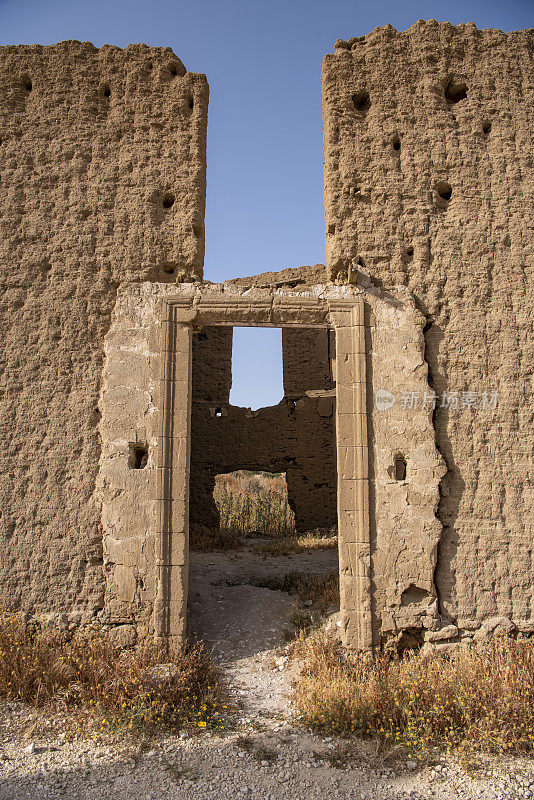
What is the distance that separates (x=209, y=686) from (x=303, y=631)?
1.05m

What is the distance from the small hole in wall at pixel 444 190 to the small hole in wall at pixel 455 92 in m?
0.95

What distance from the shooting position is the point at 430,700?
13.7ft

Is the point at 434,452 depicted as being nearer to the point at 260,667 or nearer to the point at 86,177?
the point at 260,667

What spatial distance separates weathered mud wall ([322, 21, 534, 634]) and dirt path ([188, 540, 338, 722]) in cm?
157

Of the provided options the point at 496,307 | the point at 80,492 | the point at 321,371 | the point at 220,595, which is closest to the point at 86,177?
the point at 80,492

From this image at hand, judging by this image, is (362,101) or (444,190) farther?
(362,101)

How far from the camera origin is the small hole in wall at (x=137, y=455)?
511 centimetres

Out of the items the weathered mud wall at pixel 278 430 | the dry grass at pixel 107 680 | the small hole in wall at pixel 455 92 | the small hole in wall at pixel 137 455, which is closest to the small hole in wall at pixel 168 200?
the small hole in wall at pixel 137 455

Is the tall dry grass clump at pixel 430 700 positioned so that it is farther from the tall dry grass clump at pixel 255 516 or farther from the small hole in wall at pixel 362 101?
the tall dry grass clump at pixel 255 516

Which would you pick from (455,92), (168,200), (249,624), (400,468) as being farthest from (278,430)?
(455,92)

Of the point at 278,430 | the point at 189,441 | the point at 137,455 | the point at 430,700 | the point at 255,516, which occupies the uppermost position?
the point at 278,430

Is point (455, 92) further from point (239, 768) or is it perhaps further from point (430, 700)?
point (239, 768)

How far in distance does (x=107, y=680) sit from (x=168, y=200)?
4235 millimetres

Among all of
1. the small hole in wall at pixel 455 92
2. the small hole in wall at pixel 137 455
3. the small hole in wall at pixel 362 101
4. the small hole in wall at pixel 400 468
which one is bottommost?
the small hole in wall at pixel 400 468
